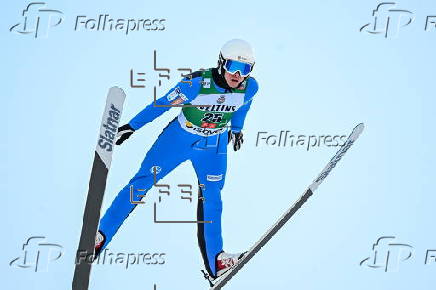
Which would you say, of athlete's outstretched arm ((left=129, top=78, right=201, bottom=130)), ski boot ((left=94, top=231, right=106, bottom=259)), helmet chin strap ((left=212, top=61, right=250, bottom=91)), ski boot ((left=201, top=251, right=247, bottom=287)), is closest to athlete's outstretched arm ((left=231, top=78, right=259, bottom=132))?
helmet chin strap ((left=212, top=61, right=250, bottom=91))

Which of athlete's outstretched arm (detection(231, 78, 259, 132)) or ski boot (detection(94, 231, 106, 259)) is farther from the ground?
athlete's outstretched arm (detection(231, 78, 259, 132))

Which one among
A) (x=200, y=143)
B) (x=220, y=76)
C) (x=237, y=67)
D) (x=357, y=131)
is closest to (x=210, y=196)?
(x=200, y=143)

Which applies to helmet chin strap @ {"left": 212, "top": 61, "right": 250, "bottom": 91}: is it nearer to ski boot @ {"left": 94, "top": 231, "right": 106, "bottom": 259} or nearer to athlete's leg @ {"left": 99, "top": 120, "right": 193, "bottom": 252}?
athlete's leg @ {"left": 99, "top": 120, "right": 193, "bottom": 252}

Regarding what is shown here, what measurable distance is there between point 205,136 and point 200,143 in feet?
0.21

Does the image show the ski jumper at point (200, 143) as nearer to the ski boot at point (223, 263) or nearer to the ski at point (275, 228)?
the ski boot at point (223, 263)

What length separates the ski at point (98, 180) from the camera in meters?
4.66

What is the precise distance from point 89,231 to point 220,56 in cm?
162

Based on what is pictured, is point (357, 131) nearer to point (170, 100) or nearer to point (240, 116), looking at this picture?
point (240, 116)

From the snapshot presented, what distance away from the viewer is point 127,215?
574cm

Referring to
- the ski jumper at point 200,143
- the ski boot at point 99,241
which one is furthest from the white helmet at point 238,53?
the ski boot at point 99,241

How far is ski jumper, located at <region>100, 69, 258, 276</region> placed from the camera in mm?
5551

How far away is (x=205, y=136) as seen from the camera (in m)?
5.74

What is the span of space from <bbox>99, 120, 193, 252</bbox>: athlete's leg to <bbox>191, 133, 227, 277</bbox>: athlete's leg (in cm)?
15

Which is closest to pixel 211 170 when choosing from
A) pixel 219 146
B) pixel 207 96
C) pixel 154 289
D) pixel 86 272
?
pixel 219 146
